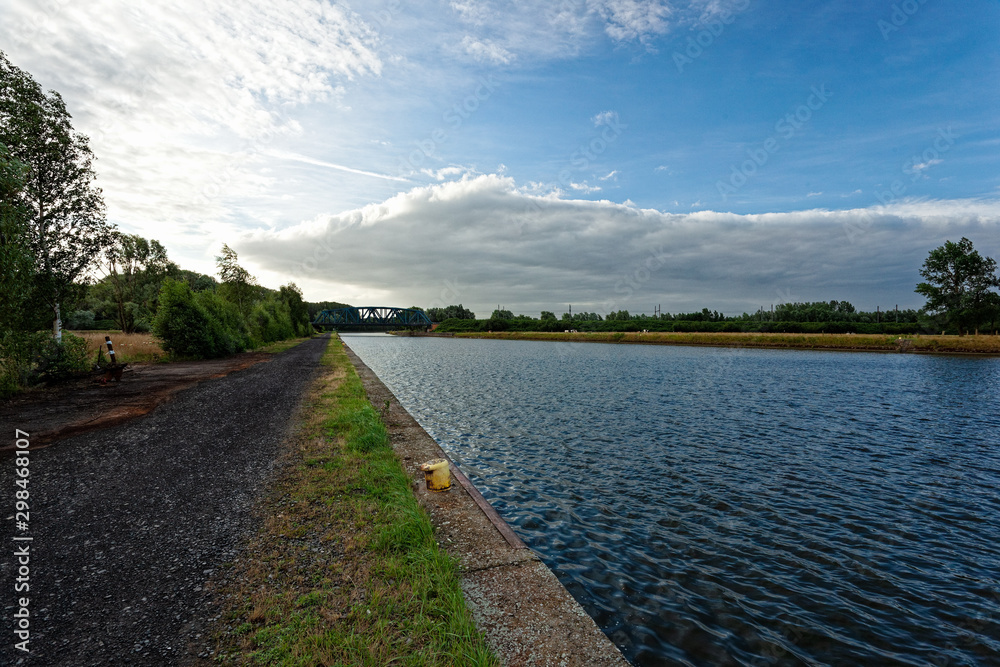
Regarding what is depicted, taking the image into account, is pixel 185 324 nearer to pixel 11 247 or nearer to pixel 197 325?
pixel 197 325

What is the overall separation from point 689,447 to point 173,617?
38.8 feet

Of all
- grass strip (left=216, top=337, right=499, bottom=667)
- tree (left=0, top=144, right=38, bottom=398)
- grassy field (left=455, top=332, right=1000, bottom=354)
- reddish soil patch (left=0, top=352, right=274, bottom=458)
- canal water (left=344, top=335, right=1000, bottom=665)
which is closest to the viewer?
grass strip (left=216, top=337, right=499, bottom=667)

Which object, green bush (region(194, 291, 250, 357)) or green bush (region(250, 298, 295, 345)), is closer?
green bush (region(194, 291, 250, 357))

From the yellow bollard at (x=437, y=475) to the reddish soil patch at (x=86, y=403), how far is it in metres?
8.85

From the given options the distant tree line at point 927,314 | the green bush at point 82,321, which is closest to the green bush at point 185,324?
the green bush at point 82,321

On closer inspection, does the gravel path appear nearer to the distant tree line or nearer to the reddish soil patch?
the reddish soil patch

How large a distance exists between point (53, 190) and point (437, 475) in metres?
31.1

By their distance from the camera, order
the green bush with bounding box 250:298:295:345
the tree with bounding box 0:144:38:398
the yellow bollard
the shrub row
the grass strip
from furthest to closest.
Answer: the green bush with bounding box 250:298:295:345, the shrub row, the tree with bounding box 0:144:38:398, the yellow bollard, the grass strip

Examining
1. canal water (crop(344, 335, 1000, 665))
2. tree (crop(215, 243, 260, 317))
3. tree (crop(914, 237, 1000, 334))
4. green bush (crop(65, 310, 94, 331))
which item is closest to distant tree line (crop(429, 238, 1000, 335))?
tree (crop(914, 237, 1000, 334))

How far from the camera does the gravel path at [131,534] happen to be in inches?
140

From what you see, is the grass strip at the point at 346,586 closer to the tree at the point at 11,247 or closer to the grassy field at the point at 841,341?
the tree at the point at 11,247

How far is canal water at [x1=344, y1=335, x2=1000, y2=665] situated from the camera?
482 centimetres

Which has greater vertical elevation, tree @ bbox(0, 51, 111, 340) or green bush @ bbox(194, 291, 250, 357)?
tree @ bbox(0, 51, 111, 340)

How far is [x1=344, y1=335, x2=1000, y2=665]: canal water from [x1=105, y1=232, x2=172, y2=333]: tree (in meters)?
63.9
